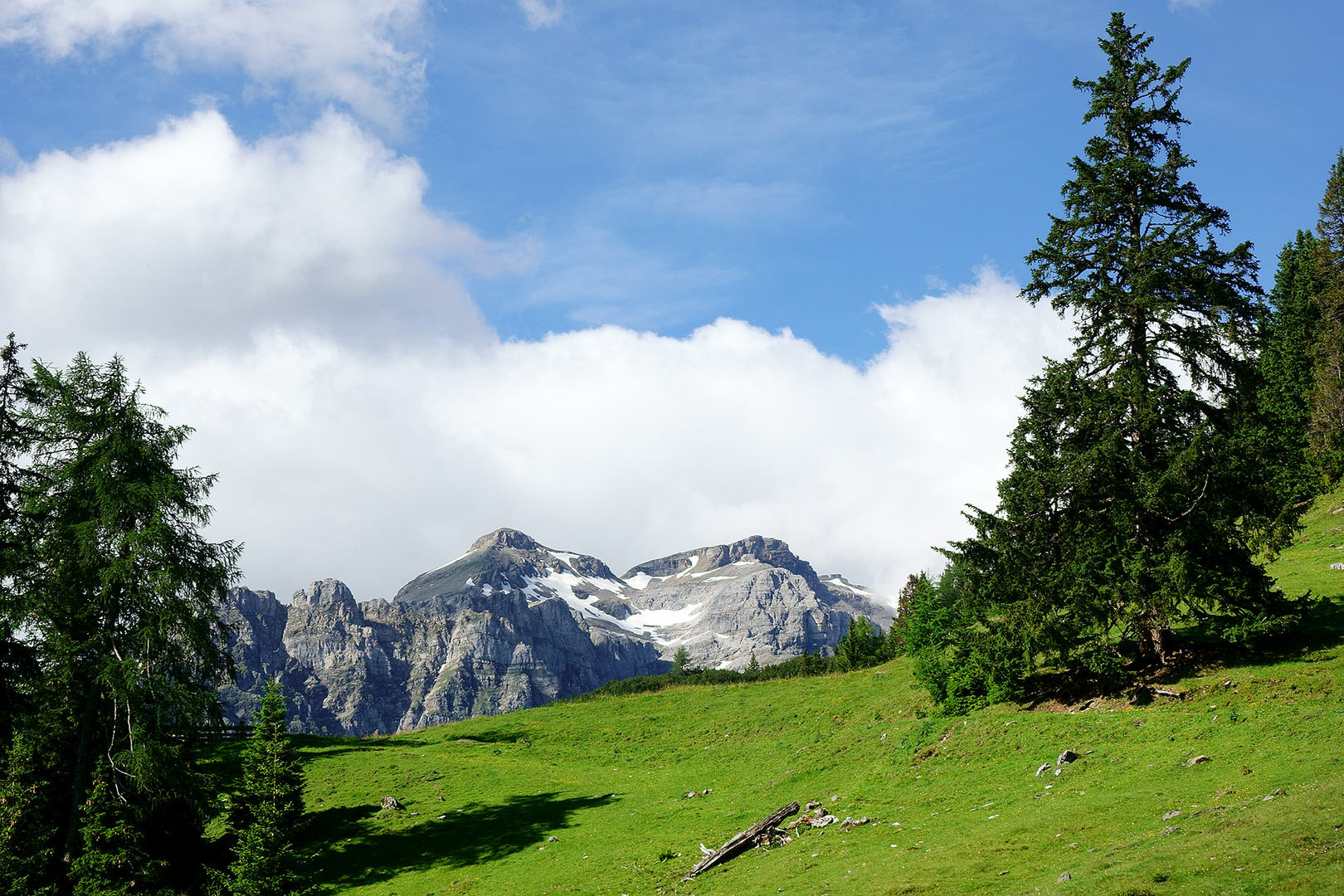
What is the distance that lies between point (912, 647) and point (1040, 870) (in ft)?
Answer: 113

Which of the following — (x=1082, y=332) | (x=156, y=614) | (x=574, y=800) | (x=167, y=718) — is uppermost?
(x=1082, y=332)

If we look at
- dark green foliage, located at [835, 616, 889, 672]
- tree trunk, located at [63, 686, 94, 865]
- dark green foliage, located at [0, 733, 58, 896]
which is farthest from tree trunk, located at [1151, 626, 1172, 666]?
dark green foliage, located at [835, 616, 889, 672]

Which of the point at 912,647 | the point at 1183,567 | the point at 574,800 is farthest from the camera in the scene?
the point at 912,647

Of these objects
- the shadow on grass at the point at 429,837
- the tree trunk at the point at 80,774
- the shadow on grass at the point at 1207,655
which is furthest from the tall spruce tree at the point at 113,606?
the shadow on grass at the point at 1207,655

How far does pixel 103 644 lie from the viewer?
27.1 m

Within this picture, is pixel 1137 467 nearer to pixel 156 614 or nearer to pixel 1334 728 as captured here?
pixel 1334 728

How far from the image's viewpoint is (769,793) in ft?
109

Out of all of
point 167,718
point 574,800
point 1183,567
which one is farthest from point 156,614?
point 1183,567

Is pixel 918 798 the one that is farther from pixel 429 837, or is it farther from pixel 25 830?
pixel 25 830

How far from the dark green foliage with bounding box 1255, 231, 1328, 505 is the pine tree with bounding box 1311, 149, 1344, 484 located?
2.82 ft

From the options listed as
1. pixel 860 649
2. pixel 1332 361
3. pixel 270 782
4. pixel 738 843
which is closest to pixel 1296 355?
pixel 1332 361

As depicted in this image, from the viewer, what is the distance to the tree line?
2600 cm

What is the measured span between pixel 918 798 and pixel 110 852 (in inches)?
1083

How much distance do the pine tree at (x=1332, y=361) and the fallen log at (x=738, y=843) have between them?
5108 centimetres
